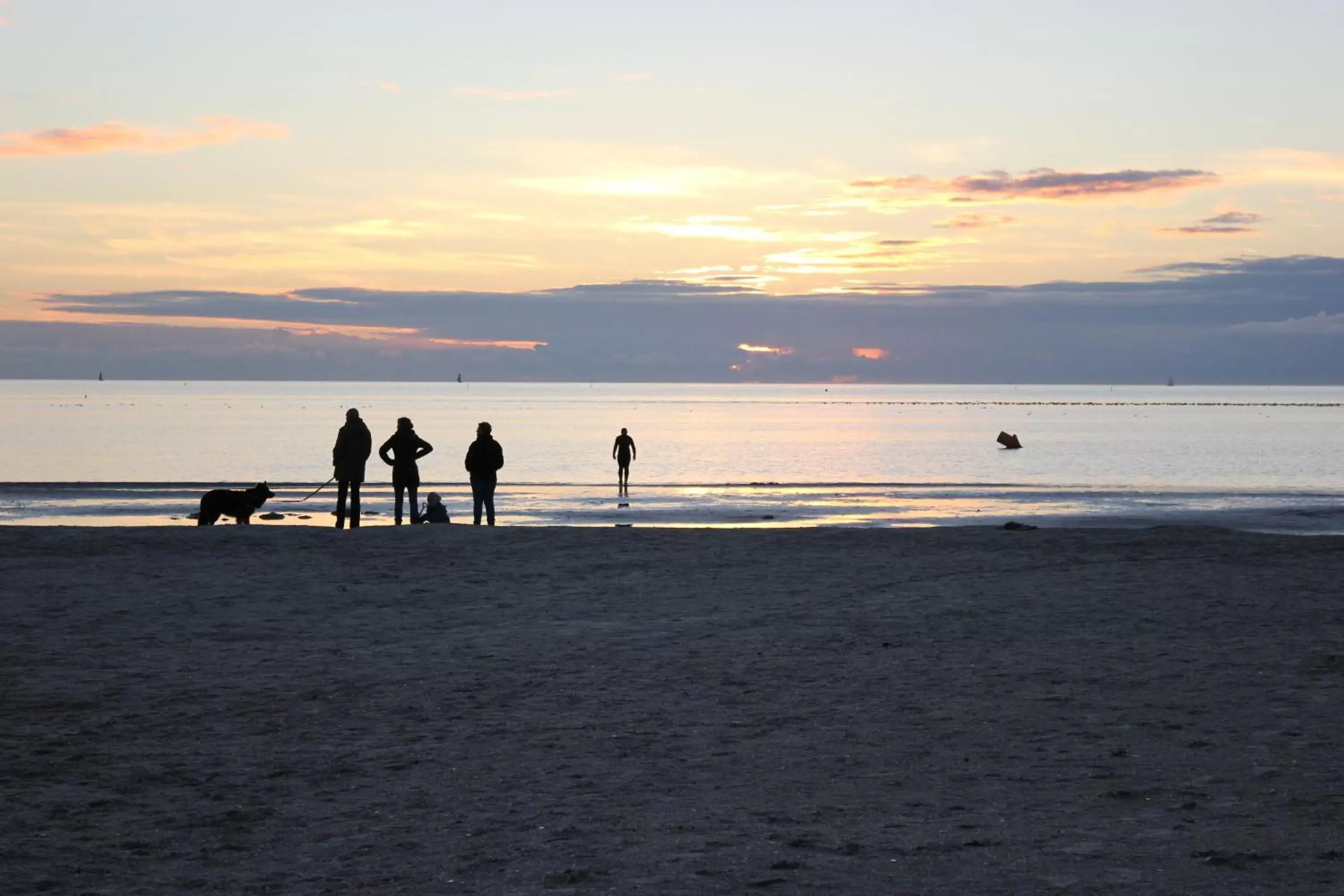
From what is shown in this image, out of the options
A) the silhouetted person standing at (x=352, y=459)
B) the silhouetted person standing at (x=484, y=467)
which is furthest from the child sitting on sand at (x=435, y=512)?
the silhouetted person standing at (x=352, y=459)

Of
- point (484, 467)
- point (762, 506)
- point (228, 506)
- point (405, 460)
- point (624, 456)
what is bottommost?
point (762, 506)

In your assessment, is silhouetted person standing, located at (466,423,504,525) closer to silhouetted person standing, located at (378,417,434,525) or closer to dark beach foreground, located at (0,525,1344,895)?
silhouetted person standing, located at (378,417,434,525)

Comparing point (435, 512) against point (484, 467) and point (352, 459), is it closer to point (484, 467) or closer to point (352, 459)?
point (484, 467)

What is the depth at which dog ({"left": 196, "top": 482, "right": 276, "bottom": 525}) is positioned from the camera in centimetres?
2628

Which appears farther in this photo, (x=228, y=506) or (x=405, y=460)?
(x=228, y=506)

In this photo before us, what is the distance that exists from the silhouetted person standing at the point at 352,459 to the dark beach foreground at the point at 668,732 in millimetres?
5935

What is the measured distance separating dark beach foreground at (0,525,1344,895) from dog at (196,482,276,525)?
744 centimetres

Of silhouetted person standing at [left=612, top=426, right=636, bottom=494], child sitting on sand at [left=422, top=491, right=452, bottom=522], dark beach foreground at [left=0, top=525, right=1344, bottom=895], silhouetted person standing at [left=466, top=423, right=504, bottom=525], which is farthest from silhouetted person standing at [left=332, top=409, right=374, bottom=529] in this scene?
silhouetted person standing at [left=612, top=426, right=636, bottom=494]

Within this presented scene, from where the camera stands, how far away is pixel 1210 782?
26.2 ft

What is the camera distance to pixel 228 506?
26.6 meters

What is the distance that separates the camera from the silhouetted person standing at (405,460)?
81.3 feet

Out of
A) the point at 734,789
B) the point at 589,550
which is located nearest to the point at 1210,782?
the point at 734,789

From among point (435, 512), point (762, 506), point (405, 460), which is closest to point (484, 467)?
point (435, 512)

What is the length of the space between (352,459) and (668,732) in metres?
16.3
